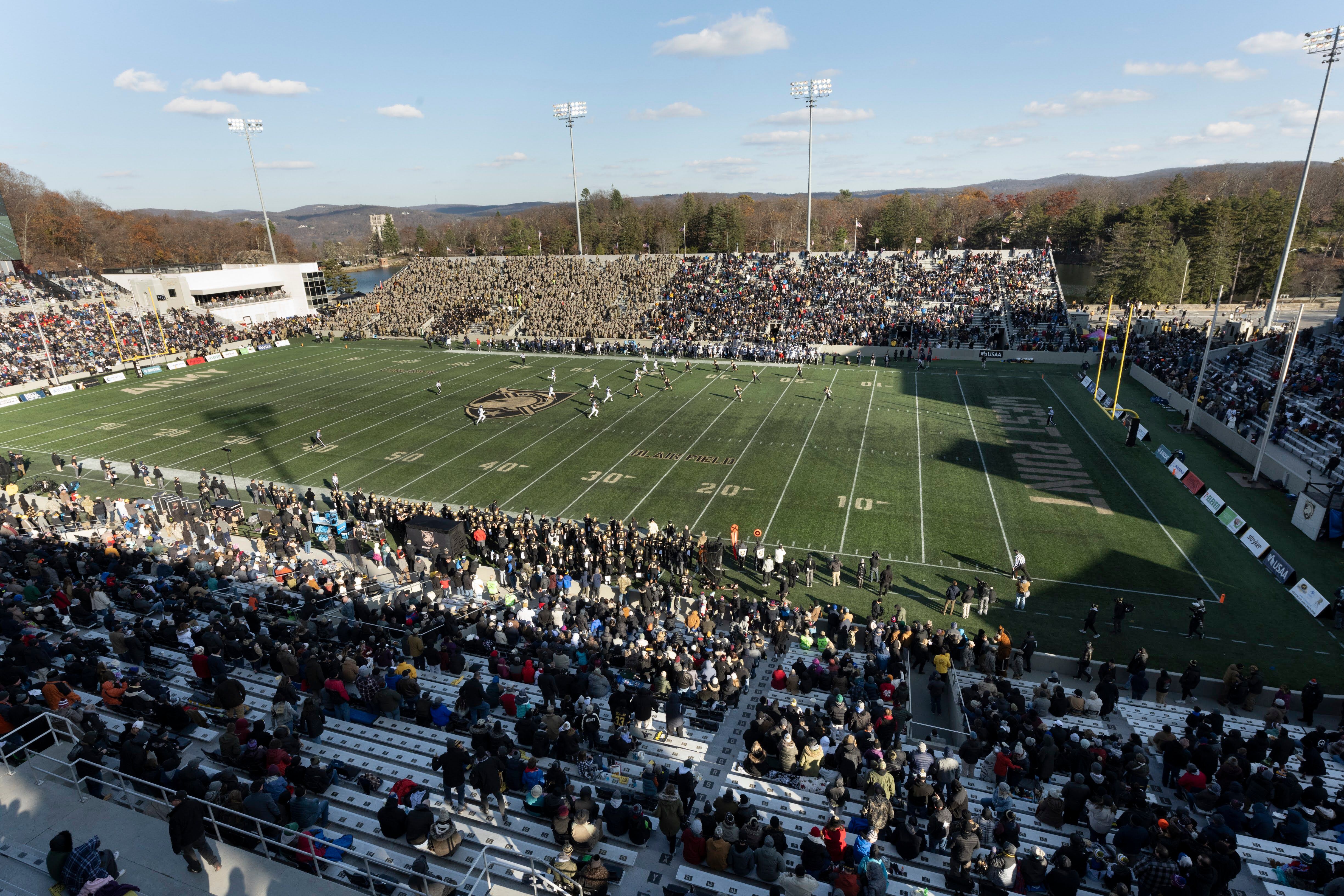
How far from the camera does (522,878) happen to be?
23.4ft

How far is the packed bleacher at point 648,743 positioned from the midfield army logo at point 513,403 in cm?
2008

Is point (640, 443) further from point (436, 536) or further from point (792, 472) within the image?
point (436, 536)

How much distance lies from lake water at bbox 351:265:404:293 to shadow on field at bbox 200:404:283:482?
368 ft

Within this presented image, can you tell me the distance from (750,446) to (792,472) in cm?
358

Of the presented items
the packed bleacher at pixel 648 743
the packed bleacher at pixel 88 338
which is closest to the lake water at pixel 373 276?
the packed bleacher at pixel 88 338

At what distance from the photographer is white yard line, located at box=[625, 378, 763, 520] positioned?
81.0 feet

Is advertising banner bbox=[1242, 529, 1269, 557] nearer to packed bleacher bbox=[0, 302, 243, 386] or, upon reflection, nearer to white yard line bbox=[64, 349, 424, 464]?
white yard line bbox=[64, 349, 424, 464]

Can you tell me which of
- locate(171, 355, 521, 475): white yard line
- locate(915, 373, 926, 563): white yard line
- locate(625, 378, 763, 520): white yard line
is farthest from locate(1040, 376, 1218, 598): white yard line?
locate(171, 355, 521, 475): white yard line

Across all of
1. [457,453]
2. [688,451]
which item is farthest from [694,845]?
[457,453]

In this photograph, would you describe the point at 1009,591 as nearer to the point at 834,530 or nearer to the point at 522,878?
the point at 834,530

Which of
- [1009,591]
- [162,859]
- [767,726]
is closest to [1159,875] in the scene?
[767,726]

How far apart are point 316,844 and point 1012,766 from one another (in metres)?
9.10

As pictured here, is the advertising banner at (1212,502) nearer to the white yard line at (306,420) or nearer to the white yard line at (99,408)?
the white yard line at (306,420)

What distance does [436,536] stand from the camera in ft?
66.5
